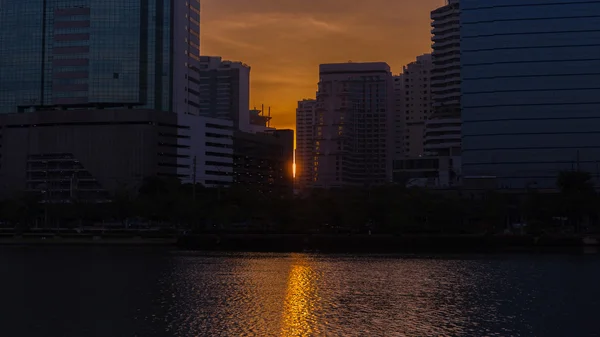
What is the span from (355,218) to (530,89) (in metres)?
71.3

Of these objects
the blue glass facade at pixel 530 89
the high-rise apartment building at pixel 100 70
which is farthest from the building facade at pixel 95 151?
the blue glass facade at pixel 530 89

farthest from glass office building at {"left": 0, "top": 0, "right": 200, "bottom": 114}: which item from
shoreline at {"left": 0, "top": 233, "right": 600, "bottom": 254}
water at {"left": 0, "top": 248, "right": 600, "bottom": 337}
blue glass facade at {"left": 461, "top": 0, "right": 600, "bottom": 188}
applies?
water at {"left": 0, "top": 248, "right": 600, "bottom": 337}

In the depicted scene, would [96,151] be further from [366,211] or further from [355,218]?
[366,211]

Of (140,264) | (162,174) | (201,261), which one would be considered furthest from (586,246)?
(162,174)

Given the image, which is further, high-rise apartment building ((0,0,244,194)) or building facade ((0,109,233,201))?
building facade ((0,109,233,201))

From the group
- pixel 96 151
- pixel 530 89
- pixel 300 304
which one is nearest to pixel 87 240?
pixel 96 151

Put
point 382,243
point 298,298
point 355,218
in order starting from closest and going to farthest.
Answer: point 298,298, point 382,243, point 355,218

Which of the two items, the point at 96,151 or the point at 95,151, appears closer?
the point at 96,151

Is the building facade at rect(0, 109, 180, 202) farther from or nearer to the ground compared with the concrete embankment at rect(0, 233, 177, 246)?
farther from the ground

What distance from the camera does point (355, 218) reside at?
12444 cm

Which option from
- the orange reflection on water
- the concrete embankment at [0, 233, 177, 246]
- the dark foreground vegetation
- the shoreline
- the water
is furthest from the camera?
the concrete embankment at [0, 233, 177, 246]

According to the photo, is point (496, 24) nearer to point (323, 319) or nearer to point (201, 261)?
point (201, 261)

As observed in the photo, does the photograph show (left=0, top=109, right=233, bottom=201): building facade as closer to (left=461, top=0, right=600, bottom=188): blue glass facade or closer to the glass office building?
the glass office building

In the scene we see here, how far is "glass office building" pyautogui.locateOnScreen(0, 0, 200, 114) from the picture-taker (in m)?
193
